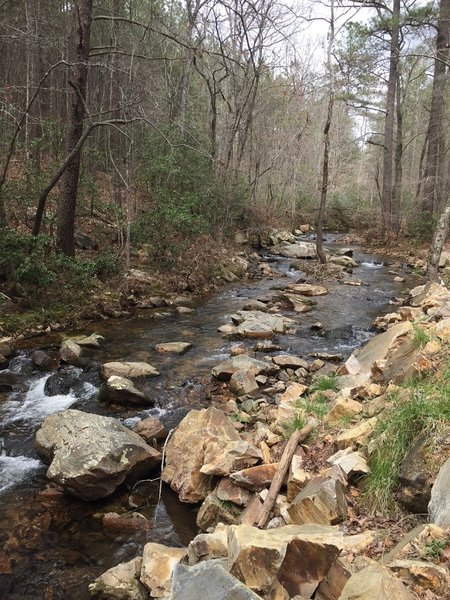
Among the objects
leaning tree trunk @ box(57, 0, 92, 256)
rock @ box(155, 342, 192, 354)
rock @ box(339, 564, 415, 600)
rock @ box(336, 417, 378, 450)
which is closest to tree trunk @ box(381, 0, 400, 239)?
leaning tree trunk @ box(57, 0, 92, 256)

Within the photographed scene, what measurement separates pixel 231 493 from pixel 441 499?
1.88 metres

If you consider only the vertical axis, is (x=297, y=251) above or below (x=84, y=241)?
below

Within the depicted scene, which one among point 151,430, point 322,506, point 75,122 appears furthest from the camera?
point 75,122

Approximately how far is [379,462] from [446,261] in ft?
46.5

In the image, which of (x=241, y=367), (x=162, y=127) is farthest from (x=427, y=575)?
(x=162, y=127)

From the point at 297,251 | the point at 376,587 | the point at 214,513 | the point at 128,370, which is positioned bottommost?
the point at 214,513

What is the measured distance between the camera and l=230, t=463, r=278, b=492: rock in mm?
4035

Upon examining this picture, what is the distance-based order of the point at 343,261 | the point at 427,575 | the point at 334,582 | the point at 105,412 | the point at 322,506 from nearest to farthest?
the point at 427,575, the point at 334,582, the point at 322,506, the point at 105,412, the point at 343,261

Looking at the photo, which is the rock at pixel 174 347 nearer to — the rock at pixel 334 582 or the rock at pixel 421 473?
the rock at pixel 421 473

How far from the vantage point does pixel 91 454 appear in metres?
4.64

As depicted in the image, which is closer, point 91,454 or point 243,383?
point 91,454

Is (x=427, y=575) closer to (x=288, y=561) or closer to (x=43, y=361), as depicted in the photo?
(x=288, y=561)

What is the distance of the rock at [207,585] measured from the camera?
215cm

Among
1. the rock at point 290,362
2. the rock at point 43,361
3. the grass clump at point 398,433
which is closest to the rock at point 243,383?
the rock at point 290,362
